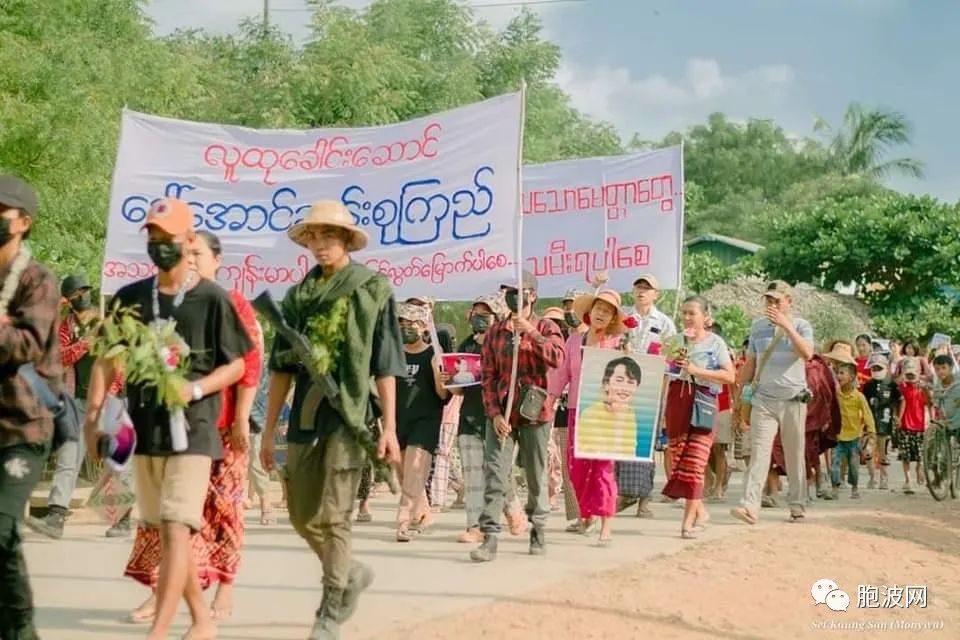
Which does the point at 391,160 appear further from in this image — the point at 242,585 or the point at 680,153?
the point at 680,153

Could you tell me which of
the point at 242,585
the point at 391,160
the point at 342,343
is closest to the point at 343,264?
the point at 342,343

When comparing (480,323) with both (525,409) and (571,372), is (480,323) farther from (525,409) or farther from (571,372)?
(525,409)

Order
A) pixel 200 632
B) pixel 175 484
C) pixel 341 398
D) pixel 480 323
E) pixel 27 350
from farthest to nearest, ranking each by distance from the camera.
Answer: pixel 480 323 < pixel 341 398 < pixel 200 632 < pixel 175 484 < pixel 27 350

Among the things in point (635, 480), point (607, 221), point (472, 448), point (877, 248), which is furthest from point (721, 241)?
point (472, 448)

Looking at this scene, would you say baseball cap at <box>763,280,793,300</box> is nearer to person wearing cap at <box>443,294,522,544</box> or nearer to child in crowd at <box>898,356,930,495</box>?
person wearing cap at <box>443,294,522,544</box>

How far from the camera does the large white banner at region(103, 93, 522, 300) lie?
10.1 metres

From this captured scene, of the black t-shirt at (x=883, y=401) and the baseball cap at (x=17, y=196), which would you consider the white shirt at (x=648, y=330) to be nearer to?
the baseball cap at (x=17, y=196)

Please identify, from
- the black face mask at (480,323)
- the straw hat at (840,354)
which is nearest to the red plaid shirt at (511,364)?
the black face mask at (480,323)

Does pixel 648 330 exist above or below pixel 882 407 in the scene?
above

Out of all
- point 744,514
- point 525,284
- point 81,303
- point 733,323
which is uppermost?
point 733,323

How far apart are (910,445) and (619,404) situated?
7.64 metres

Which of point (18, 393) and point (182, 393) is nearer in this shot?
point (18, 393)

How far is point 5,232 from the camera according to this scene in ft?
18.4

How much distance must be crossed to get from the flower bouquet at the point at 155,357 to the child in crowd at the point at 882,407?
12.4m
